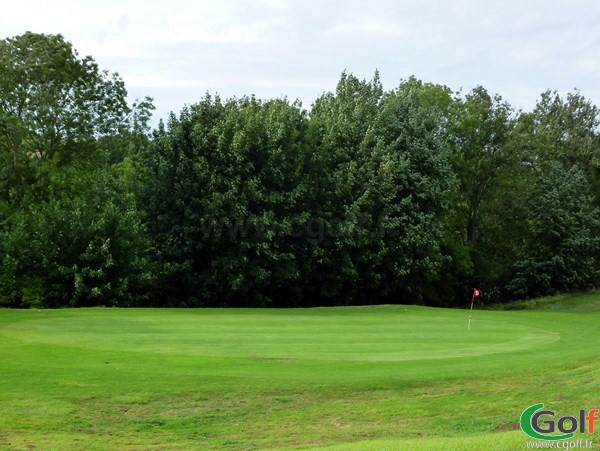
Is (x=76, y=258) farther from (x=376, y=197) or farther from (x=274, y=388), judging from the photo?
(x=274, y=388)

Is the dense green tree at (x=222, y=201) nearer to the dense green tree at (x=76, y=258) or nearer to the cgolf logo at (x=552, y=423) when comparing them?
the dense green tree at (x=76, y=258)

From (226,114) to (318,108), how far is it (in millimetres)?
11016

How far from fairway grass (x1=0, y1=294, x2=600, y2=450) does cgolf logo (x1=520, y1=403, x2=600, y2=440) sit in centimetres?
26

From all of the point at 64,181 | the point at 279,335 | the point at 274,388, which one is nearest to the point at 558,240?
the point at 64,181

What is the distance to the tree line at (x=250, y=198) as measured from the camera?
37.9 m

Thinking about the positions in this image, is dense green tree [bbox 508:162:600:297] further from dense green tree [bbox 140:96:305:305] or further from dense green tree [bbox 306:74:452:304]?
dense green tree [bbox 140:96:305:305]

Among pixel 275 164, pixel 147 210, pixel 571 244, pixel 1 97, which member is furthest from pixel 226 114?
pixel 571 244

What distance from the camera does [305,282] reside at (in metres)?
43.4

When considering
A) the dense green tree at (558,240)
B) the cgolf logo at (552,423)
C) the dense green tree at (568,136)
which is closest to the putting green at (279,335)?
the cgolf logo at (552,423)

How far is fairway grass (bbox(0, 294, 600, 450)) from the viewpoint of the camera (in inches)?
452

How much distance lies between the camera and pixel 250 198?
38562 millimetres

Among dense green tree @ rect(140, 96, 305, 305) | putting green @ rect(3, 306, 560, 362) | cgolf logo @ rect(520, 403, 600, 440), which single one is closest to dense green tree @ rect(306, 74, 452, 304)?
dense green tree @ rect(140, 96, 305, 305)

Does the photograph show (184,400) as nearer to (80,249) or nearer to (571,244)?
(80,249)

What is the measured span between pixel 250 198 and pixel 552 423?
28.3 meters
